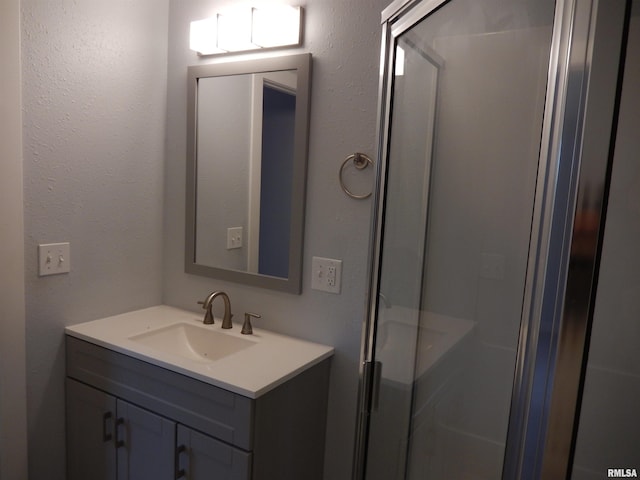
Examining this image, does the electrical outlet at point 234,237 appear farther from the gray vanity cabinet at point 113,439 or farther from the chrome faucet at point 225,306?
the gray vanity cabinet at point 113,439

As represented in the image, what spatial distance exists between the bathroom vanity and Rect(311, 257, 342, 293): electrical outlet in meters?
0.22

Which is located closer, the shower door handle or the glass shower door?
the glass shower door

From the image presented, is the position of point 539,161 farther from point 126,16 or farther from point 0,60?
point 126,16

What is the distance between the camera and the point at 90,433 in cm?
174

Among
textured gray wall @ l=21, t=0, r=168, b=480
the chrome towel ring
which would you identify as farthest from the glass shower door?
textured gray wall @ l=21, t=0, r=168, b=480

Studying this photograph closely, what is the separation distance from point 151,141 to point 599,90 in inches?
70.4

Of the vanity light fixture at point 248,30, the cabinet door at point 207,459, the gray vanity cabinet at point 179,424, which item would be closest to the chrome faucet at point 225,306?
the gray vanity cabinet at point 179,424

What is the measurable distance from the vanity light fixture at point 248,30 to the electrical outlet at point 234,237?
0.71m

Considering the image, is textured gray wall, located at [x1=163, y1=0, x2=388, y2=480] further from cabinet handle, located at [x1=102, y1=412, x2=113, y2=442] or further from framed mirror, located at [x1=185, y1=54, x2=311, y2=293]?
cabinet handle, located at [x1=102, y1=412, x2=113, y2=442]

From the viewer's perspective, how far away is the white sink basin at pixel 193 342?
69.8 inches

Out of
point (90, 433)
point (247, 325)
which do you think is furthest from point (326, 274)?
point (90, 433)

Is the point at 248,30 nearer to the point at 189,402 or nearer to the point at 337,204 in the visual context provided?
the point at 337,204

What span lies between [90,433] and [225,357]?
0.65 meters

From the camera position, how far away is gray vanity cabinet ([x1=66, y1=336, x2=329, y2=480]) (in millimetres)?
1382
